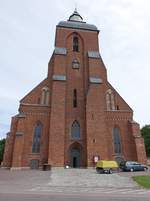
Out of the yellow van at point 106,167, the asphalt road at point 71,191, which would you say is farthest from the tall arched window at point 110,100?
the asphalt road at point 71,191

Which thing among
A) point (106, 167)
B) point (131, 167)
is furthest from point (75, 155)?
point (131, 167)

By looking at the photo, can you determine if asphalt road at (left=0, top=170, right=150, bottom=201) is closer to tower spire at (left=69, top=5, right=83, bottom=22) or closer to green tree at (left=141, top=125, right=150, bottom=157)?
tower spire at (left=69, top=5, right=83, bottom=22)

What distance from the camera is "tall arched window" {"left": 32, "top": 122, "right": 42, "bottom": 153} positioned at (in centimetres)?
2901

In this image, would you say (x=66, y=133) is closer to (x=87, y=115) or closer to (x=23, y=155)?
(x=87, y=115)

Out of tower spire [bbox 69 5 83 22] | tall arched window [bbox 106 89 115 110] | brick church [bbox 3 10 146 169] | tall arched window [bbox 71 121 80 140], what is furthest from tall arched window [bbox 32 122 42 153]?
tower spire [bbox 69 5 83 22]

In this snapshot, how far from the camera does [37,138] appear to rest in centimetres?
2961

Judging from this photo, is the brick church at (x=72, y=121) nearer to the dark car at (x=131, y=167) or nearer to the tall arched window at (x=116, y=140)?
the tall arched window at (x=116, y=140)

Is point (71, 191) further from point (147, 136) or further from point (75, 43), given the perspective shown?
point (147, 136)

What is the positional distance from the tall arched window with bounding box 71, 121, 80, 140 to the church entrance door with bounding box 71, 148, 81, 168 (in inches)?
71.0

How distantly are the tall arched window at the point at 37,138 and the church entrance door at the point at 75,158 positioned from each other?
4.93 meters

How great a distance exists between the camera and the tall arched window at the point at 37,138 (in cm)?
2901

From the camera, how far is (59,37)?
118 feet

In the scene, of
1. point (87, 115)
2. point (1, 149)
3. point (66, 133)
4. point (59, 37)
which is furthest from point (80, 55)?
point (1, 149)

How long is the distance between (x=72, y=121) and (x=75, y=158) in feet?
17.1
